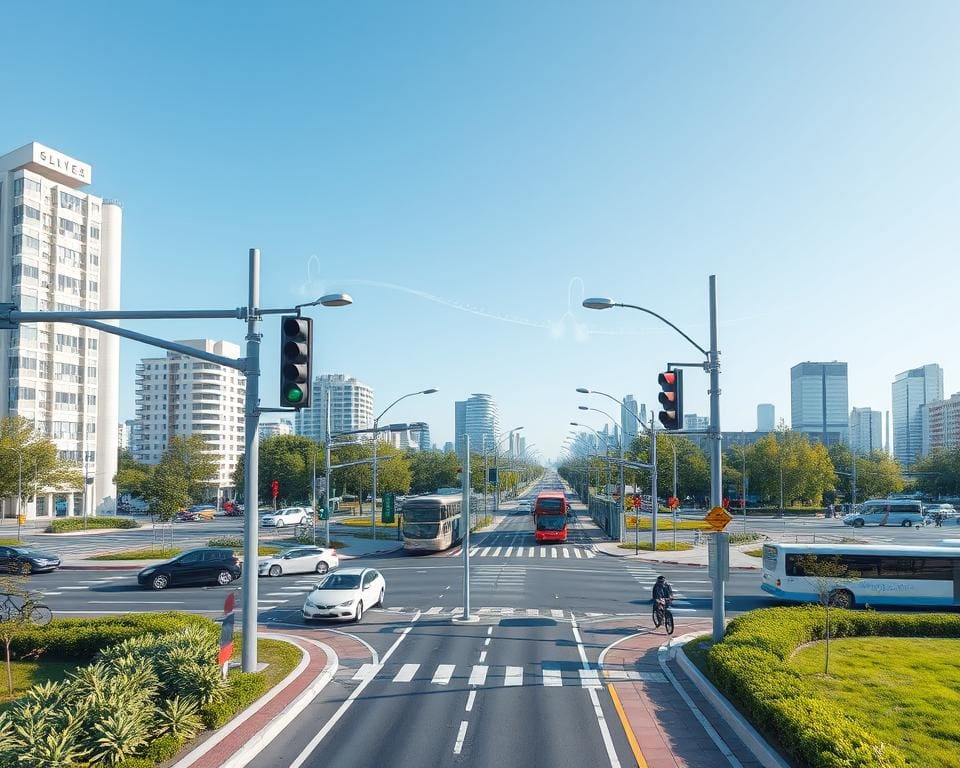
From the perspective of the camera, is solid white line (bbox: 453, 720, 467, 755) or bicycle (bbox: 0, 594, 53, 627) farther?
bicycle (bbox: 0, 594, 53, 627)

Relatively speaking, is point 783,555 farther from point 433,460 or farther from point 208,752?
point 433,460

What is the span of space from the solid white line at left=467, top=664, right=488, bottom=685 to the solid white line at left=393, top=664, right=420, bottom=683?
4.56 feet

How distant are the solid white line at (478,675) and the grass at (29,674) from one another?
8.86 meters

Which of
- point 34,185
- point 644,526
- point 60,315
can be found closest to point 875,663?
point 60,315

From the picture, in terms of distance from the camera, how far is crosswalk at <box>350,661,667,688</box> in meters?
16.2

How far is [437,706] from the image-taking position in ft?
47.6

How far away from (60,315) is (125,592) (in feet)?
70.5

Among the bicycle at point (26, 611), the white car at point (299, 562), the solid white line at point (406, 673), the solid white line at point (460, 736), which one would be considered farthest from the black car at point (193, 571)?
the solid white line at point (460, 736)

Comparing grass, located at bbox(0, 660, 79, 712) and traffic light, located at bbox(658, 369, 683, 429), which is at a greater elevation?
traffic light, located at bbox(658, 369, 683, 429)

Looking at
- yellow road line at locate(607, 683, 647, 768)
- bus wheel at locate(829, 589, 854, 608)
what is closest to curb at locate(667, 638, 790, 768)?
yellow road line at locate(607, 683, 647, 768)

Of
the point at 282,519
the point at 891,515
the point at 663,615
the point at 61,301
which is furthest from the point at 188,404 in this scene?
the point at 663,615

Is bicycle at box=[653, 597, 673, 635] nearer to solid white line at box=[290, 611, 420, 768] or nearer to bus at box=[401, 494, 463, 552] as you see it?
solid white line at box=[290, 611, 420, 768]

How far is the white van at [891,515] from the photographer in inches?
2616

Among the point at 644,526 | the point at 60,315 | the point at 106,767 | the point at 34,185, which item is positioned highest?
the point at 34,185
